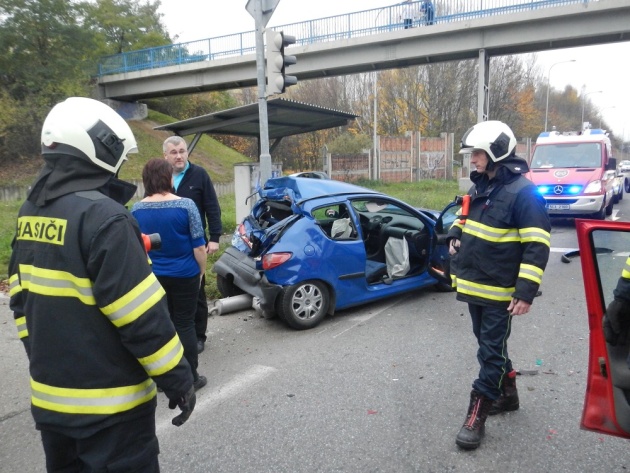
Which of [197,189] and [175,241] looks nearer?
[175,241]

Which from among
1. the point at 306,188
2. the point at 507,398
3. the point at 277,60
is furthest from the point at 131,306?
the point at 277,60

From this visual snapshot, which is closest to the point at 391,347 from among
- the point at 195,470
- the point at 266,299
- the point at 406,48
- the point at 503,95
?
the point at 266,299

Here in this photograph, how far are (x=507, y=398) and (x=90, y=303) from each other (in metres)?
2.78

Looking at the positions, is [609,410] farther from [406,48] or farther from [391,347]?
[406,48]

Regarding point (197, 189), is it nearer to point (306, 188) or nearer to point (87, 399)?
point (306, 188)

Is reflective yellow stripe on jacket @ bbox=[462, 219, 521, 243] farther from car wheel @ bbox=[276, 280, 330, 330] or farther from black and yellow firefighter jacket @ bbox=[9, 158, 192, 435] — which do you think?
car wheel @ bbox=[276, 280, 330, 330]

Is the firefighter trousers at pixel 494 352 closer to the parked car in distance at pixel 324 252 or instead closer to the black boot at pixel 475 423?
the black boot at pixel 475 423

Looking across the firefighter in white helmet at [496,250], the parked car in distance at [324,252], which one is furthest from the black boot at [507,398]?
the parked car in distance at [324,252]

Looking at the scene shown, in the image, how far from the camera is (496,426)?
3.18 m

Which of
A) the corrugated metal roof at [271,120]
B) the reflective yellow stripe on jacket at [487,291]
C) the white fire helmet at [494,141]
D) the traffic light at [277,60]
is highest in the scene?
the traffic light at [277,60]

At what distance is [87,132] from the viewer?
68.0 inches

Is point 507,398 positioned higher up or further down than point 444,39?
further down

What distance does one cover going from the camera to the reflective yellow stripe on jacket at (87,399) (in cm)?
172

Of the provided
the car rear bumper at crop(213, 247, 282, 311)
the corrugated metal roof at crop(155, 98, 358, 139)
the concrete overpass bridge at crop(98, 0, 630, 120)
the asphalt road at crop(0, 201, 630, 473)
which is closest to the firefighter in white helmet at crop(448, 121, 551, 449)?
the asphalt road at crop(0, 201, 630, 473)
